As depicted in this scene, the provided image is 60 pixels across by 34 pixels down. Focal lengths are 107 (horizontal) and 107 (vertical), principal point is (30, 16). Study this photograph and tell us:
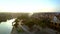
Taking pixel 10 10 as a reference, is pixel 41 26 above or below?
below

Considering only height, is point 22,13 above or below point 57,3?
below

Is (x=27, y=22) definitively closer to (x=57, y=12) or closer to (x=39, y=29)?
(x=39, y=29)

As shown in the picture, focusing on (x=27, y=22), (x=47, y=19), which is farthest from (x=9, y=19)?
(x=47, y=19)

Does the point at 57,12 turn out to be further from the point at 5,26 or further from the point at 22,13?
the point at 5,26

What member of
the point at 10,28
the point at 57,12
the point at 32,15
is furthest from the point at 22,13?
the point at 57,12

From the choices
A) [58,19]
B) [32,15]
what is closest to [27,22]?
[32,15]

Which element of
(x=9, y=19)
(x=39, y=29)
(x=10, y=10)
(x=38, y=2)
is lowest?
(x=39, y=29)
